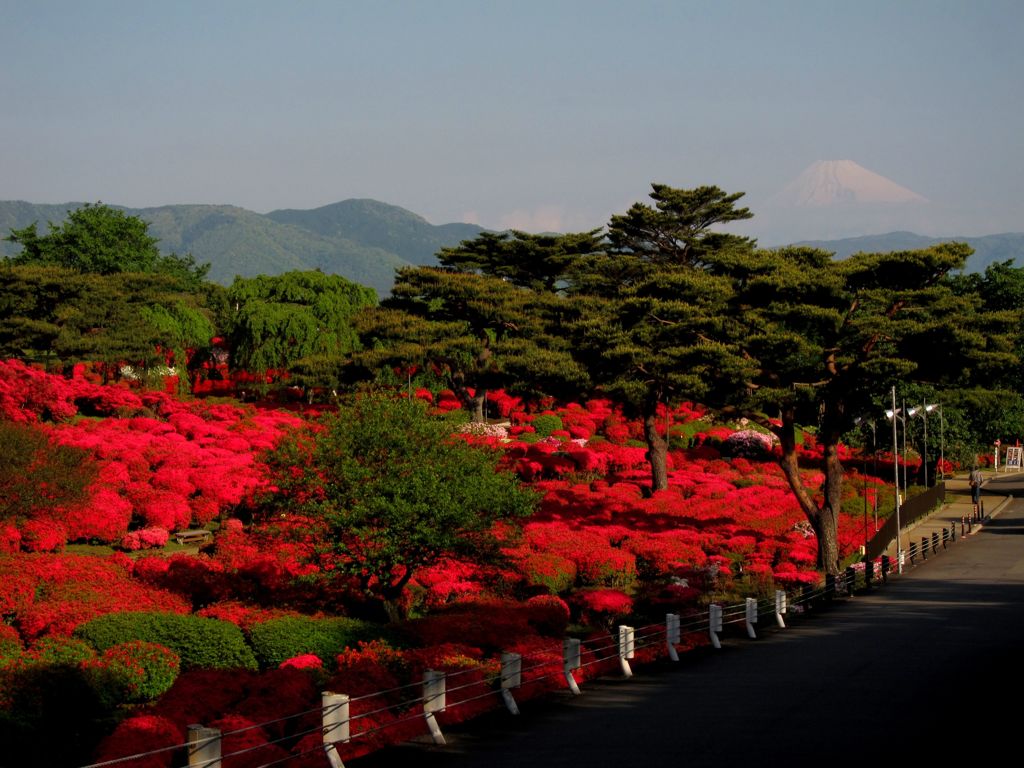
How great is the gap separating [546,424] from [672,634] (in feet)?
139

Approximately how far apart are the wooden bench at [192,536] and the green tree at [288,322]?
83.8ft

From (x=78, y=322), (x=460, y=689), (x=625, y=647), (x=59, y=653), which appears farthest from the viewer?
(x=78, y=322)

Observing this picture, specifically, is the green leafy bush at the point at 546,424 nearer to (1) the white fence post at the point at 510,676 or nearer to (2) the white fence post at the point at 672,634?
(2) the white fence post at the point at 672,634

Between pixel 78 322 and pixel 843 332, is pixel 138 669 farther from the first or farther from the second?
pixel 78 322

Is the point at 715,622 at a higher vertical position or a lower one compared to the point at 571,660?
lower

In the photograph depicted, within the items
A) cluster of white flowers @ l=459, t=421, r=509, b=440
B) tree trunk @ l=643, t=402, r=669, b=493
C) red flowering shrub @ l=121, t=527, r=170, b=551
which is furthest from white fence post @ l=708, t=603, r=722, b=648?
cluster of white flowers @ l=459, t=421, r=509, b=440

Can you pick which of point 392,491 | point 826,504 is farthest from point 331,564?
point 826,504

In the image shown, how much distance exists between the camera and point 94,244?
125 meters

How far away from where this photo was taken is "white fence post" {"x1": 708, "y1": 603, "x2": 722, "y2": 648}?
2480cm

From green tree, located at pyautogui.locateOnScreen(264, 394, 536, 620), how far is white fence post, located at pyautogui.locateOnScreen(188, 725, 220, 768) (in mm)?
Result: 14449

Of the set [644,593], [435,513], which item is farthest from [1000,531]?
[435,513]

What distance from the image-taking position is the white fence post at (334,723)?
1407 cm

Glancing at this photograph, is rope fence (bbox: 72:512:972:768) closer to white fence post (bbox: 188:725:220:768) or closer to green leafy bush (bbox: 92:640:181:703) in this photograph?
white fence post (bbox: 188:725:220:768)

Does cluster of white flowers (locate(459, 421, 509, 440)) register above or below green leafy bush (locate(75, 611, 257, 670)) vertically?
above
